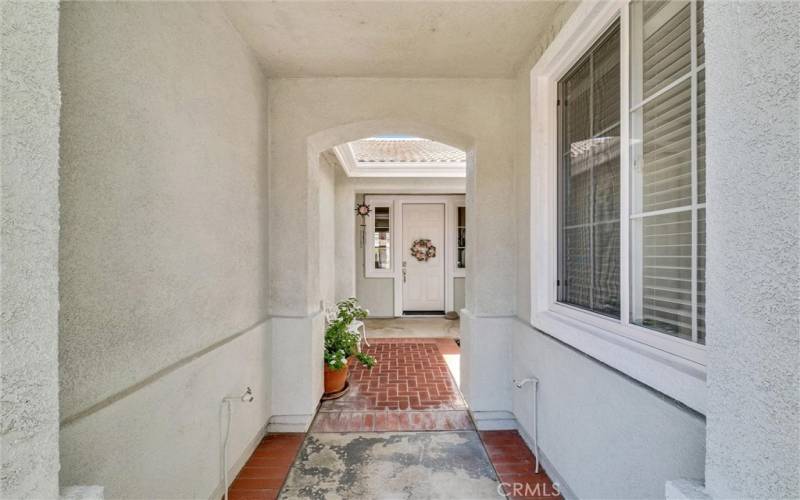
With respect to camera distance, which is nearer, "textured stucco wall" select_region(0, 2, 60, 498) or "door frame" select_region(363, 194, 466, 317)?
"textured stucco wall" select_region(0, 2, 60, 498)

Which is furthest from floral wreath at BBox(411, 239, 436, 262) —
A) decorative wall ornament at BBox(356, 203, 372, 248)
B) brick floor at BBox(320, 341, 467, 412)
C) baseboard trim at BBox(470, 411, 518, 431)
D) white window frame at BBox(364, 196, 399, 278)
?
baseboard trim at BBox(470, 411, 518, 431)

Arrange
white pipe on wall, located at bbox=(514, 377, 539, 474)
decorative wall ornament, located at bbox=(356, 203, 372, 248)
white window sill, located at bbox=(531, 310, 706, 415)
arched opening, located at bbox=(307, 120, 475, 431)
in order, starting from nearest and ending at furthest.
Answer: white window sill, located at bbox=(531, 310, 706, 415)
white pipe on wall, located at bbox=(514, 377, 539, 474)
arched opening, located at bbox=(307, 120, 475, 431)
decorative wall ornament, located at bbox=(356, 203, 372, 248)

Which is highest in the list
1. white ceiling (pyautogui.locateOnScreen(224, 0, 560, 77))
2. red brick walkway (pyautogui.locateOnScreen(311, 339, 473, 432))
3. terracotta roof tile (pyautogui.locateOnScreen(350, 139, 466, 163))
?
terracotta roof tile (pyautogui.locateOnScreen(350, 139, 466, 163))

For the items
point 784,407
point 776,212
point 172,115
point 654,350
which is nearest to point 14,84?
point 172,115

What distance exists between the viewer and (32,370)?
693 millimetres

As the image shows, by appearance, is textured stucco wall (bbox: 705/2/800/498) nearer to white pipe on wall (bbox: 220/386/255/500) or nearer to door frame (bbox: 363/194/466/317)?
white pipe on wall (bbox: 220/386/255/500)

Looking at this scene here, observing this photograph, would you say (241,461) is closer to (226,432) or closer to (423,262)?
(226,432)

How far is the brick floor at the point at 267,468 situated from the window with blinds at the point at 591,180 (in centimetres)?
214

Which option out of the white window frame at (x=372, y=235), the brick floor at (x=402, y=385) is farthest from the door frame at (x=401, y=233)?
the brick floor at (x=402, y=385)

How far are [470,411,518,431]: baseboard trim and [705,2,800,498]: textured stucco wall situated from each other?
77.5 inches

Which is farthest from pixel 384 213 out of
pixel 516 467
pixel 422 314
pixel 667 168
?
pixel 667 168

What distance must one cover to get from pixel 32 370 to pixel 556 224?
2.41 meters

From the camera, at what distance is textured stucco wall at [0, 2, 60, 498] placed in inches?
25.9

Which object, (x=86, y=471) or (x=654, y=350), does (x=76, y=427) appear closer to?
(x=86, y=471)
